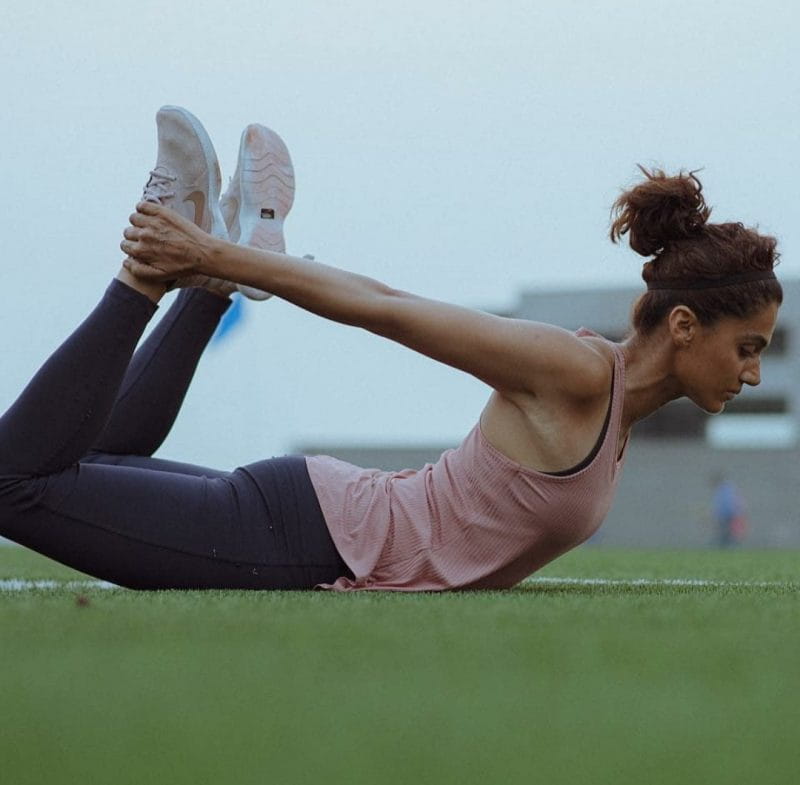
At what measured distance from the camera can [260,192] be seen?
14.0 ft

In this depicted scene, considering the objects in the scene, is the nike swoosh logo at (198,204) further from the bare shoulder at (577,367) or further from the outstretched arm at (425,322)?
the bare shoulder at (577,367)

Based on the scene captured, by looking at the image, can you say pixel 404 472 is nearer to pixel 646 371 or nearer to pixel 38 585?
pixel 646 371

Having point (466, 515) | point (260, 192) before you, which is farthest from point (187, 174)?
point (466, 515)

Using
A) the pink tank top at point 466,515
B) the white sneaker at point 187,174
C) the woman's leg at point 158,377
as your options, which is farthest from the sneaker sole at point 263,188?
the pink tank top at point 466,515

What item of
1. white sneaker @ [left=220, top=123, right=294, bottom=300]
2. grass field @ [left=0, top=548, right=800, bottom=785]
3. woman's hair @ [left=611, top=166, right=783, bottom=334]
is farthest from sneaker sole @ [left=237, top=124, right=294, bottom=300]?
grass field @ [left=0, top=548, right=800, bottom=785]

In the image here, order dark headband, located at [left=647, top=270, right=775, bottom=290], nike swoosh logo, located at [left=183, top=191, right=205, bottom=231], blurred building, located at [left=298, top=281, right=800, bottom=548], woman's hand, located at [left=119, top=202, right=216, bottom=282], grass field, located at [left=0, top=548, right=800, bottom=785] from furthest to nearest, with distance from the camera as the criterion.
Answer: blurred building, located at [left=298, top=281, right=800, bottom=548], nike swoosh logo, located at [left=183, top=191, right=205, bottom=231], dark headband, located at [left=647, top=270, right=775, bottom=290], woman's hand, located at [left=119, top=202, right=216, bottom=282], grass field, located at [left=0, top=548, right=800, bottom=785]

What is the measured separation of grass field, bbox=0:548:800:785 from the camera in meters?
1.46

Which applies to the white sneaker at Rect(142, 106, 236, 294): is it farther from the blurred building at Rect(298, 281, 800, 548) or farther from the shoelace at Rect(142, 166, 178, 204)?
the blurred building at Rect(298, 281, 800, 548)

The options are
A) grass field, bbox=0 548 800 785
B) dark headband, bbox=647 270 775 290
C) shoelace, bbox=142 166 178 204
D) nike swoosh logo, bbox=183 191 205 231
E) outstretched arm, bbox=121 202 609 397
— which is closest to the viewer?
grass field, bbox=0 548 800 785

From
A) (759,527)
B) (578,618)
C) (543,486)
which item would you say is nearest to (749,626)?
(578,618)

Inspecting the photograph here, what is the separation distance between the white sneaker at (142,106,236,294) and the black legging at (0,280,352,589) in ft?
1.53

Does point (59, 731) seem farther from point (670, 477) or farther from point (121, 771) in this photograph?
point (670, 477)

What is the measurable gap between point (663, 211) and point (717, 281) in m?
0.24

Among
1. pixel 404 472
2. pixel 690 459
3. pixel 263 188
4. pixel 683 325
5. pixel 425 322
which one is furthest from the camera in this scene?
pixel 690 459
